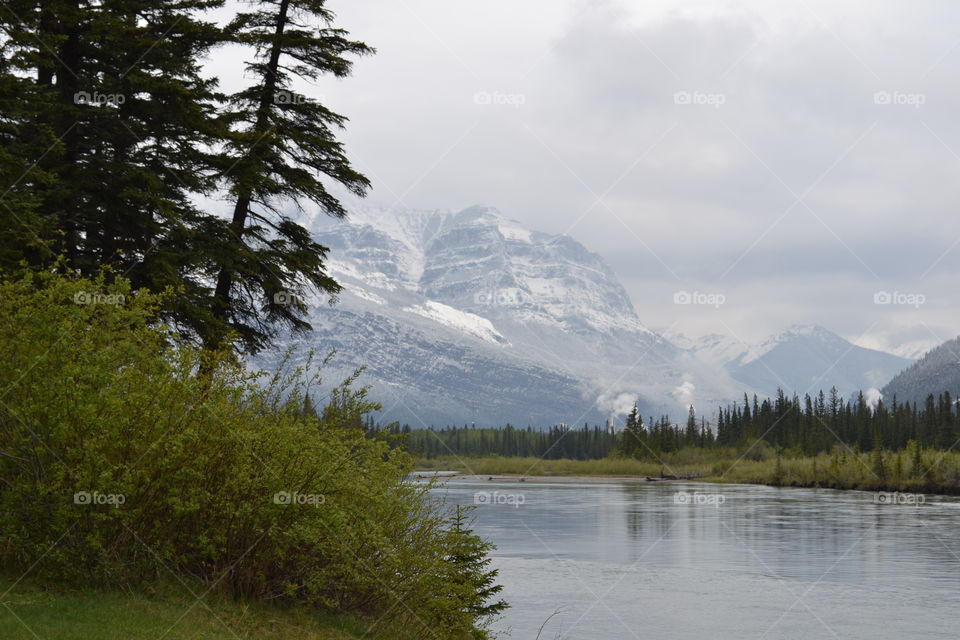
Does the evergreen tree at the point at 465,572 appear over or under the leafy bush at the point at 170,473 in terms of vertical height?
under

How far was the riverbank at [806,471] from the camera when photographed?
10238cm

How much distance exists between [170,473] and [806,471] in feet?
379

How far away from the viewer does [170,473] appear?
15.3 meters

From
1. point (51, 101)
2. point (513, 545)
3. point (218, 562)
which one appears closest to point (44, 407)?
point (218, 562)

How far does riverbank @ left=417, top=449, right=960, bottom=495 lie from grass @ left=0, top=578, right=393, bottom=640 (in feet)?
183

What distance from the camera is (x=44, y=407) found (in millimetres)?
14250

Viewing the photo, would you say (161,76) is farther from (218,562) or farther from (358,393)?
(218,562)

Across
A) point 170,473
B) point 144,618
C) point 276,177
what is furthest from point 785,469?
point 144,618

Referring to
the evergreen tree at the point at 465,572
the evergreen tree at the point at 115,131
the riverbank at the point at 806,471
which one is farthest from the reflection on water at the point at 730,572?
the riverbank at the point at 806,471

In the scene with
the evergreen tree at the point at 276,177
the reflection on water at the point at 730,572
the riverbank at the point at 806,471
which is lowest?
the reflection on water at the point at 730,572

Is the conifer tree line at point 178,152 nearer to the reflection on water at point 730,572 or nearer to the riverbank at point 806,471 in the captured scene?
the reflection on water at point 730,572

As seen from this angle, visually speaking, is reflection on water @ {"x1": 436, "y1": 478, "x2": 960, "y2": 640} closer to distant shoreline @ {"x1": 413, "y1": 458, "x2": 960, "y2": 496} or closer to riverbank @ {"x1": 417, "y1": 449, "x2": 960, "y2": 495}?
distant shoreline @ {"x1": 413, "y1": 458, "x2": 960, "y2": 496}

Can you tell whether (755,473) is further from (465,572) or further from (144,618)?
(144,618)

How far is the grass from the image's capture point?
1261 cm
